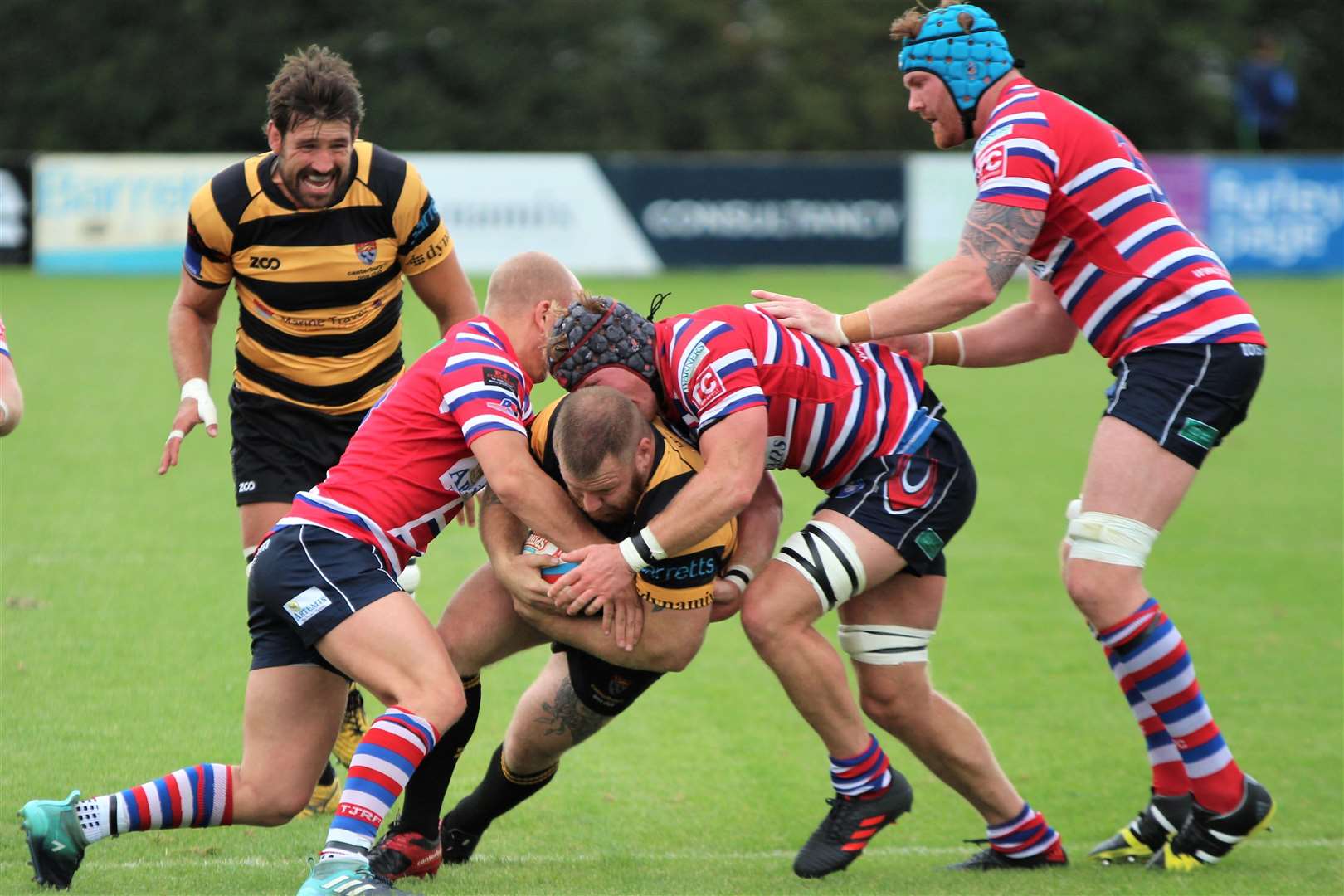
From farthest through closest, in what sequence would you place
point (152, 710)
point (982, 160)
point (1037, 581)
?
1. point (1037, 581)
2. point (152, 710)
3. point (982, 160)

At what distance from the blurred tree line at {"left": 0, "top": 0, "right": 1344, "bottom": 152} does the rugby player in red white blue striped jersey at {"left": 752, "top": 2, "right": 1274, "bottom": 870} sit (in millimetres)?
24806

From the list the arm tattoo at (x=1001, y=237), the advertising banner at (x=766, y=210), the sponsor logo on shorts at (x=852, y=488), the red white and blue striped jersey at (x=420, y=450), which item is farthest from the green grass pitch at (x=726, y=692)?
the advertising banner at (x=766, y=210)

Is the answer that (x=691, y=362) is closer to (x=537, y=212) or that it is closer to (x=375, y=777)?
(x=375, y=777)

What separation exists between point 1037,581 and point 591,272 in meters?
12.0

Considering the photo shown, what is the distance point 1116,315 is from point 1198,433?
1.41ft

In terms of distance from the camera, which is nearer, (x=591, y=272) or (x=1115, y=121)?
(x=591, y=272)

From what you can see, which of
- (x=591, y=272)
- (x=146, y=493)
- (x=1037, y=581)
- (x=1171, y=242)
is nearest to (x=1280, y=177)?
(x=591, y=272)

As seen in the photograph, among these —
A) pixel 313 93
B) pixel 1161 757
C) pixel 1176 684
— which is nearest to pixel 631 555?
pixel 1176 684

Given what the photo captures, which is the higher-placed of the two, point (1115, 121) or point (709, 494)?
point (709, 494)

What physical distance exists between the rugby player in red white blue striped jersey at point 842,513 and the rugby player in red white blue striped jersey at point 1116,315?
18 cm

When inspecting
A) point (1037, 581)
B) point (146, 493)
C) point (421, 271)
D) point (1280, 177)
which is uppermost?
point (421, 271)

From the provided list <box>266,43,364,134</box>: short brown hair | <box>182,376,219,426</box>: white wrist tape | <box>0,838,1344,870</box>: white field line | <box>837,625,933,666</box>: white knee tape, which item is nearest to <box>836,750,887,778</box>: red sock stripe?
<box>837,625,933,666</box>: white knee tape

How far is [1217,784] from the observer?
4824mm

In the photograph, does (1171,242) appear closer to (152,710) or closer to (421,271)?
(421,271)
